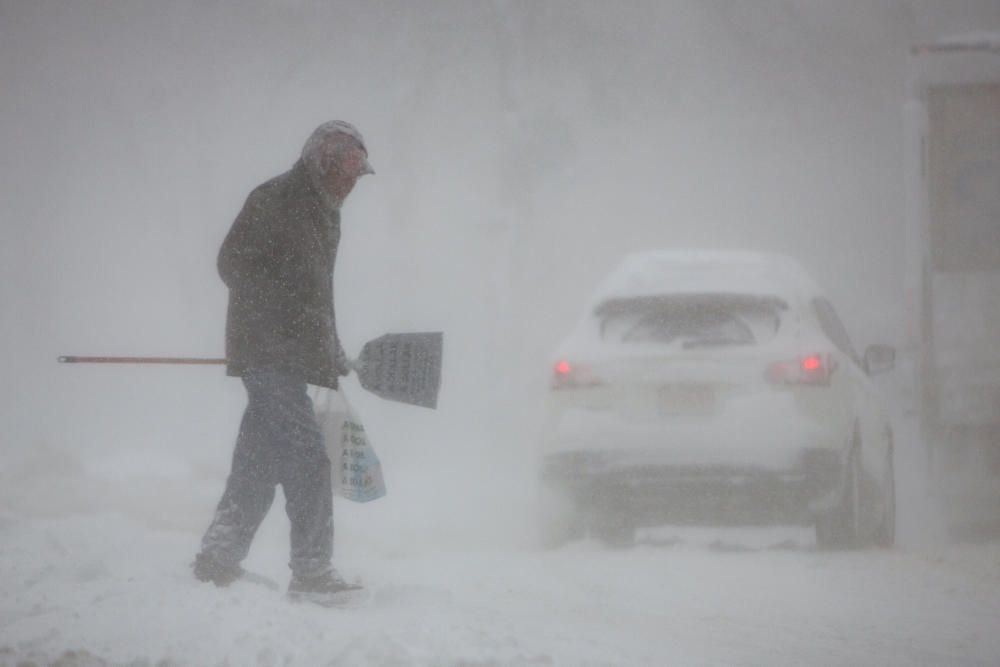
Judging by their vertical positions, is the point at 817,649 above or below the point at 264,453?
below

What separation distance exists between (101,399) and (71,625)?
69.8 feet

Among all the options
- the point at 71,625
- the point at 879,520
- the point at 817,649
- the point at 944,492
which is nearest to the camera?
the point at 71,625

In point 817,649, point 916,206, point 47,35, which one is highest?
point 47,35

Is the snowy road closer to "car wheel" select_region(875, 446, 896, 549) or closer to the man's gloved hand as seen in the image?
"car wheel" select_region(875, 446, 896, 549)

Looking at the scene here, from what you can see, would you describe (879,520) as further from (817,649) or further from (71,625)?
(71,625)

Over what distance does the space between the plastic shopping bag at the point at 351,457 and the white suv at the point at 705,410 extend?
2.53 metres

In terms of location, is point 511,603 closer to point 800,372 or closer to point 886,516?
point 800,372

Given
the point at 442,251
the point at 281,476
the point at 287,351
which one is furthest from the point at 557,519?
the point at 442,251

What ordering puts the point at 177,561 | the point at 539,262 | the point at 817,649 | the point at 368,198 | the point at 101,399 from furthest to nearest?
the point at 368,198 → the point at 539,262 → the point at 101,399 → the point at 177,561 → the point at 817,649

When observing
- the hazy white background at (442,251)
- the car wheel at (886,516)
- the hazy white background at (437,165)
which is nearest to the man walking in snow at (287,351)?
the hazy white background at (442,251)

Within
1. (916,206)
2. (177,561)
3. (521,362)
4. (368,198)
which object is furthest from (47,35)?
(177,561)

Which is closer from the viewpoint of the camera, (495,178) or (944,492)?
(944,492)

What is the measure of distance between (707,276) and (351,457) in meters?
3.15

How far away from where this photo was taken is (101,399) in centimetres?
2516
